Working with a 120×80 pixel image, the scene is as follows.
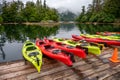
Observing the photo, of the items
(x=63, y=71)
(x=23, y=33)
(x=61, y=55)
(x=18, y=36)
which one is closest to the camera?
(x=63, y=71)

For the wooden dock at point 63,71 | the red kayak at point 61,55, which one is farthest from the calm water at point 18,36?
the wooden dock at point 63,71

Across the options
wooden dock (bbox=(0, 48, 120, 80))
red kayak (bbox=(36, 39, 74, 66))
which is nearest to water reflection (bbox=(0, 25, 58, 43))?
red kayak (bbox=(36, 39, 74, 66))

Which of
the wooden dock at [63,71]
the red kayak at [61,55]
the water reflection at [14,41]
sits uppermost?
the red kayak at [61,55]

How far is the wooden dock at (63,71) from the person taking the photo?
28.1 feet

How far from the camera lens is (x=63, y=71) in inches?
366

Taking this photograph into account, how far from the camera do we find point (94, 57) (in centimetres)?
1180

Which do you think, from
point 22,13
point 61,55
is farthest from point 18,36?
point 22,13

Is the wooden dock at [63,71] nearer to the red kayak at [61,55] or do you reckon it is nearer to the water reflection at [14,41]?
the red kayak at [61,55]

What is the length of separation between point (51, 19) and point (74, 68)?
3288 inches

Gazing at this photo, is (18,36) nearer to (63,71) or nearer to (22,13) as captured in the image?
(63,71)

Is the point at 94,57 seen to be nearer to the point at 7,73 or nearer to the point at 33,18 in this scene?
the point at 7,73

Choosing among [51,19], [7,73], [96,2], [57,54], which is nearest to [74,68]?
[57,54]

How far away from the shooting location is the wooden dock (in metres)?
8.58

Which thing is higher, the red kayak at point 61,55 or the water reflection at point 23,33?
the red kayak at point 61,55
